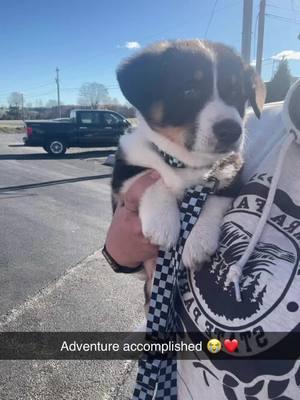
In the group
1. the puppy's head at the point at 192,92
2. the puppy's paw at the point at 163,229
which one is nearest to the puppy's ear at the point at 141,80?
the puppy's head at the point at 192,92

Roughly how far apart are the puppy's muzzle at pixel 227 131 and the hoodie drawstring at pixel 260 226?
0.47m

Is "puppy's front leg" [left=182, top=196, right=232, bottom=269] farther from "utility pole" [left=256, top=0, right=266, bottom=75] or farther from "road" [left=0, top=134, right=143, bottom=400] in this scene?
"utility pole" [left=256, top=0, right=266, bottom=75]

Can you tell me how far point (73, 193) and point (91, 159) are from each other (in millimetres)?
7535

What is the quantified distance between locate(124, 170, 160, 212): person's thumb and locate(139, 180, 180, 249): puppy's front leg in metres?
0.02

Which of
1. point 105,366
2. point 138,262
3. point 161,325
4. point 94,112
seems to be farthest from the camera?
point 94,112

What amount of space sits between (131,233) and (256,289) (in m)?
0.76

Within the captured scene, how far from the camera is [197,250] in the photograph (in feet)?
4.69

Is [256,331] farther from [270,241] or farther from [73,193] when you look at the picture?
[73,193]

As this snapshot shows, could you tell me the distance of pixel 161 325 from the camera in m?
1.38

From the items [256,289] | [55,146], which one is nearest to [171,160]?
[256,289]

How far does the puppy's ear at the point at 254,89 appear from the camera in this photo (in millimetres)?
1981

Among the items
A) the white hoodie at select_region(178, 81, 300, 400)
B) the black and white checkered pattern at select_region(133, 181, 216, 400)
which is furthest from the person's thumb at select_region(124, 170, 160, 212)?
the white hoodie at select_region(178, 81, 300, 400)

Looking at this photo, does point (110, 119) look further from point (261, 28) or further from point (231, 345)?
point (231, 345)

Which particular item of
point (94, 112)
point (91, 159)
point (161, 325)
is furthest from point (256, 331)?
point (94, 112)
